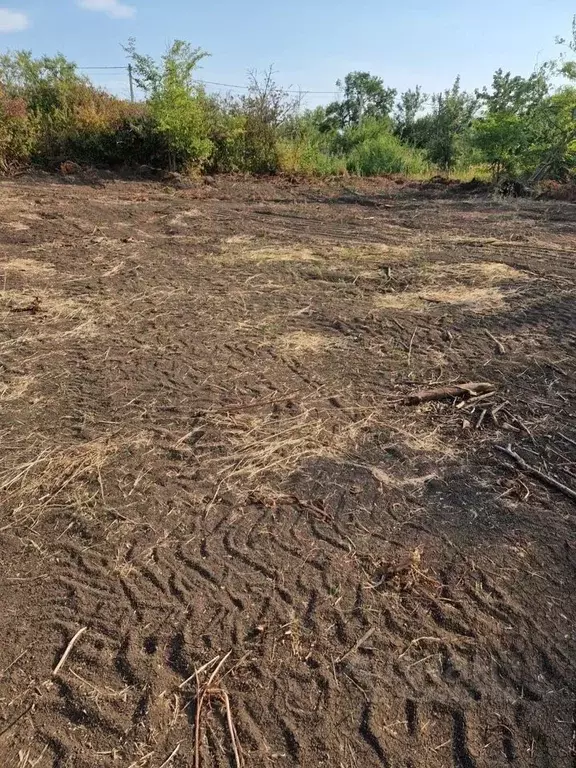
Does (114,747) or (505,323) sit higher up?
(505,323)

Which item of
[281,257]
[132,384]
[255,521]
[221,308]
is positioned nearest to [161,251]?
[281,257]

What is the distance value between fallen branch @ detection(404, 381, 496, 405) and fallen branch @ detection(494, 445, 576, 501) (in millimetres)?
689

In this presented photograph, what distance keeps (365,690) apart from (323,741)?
9.7 inches

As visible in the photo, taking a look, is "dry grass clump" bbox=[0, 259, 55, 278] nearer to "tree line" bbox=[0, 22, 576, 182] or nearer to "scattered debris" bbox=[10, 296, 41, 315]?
"scattered debris" bbox=[10, 296, 41, 315]

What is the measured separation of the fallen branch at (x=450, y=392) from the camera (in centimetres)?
413

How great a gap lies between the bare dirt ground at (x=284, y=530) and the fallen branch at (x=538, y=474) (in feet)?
0.23

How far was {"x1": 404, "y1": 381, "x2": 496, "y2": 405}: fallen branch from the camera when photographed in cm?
413

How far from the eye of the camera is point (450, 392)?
4.18m

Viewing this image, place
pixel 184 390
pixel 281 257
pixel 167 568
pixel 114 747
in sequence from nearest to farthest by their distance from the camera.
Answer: pixel 114 747 < pixel 167 568 < pixel 184 390 < pixel 281 257

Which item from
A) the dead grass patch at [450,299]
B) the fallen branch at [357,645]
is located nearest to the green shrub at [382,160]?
the dead grass patch at [450,299]

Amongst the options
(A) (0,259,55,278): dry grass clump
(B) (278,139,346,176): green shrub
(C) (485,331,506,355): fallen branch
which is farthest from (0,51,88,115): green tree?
(C) (485,331,506,355): fallen branch

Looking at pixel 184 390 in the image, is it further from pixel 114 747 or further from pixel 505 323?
pixel 505 323

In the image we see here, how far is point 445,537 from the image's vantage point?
2.83 meters

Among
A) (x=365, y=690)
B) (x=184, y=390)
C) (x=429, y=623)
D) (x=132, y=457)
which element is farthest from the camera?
(x=184, y=390)
